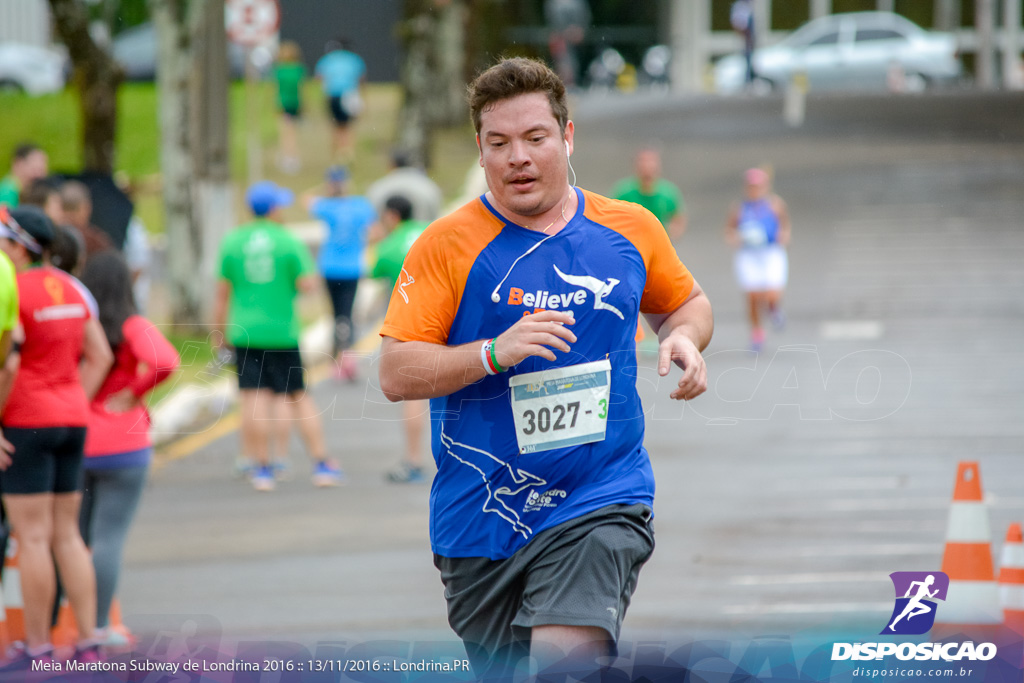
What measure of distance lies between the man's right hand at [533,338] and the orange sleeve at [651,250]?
0.39m

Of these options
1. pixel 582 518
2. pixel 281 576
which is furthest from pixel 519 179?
pixel 281 576

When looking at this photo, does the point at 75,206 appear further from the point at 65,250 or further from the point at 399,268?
the point at 399,268

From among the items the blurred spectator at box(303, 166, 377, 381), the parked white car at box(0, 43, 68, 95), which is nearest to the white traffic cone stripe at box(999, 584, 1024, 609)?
the blurred spectator at box(303, 166, 377, 381)

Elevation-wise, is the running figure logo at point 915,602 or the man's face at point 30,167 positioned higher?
the man's face at point 30,167

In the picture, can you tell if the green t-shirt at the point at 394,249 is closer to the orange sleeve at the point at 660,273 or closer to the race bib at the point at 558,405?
the orange sleeve at the point at 660,273

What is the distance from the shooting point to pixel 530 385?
3580 mm

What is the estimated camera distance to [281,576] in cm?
738

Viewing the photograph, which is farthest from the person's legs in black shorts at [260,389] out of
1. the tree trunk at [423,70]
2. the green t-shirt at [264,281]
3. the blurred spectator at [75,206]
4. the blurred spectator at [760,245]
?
the tree trunk at [423,70]

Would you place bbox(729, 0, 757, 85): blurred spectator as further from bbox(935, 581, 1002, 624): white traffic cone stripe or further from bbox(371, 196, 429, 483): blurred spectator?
bbox(935, 581, 1002, 624): white traffic cone stripe

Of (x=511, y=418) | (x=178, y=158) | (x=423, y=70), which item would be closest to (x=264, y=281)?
(x=511, y=418)

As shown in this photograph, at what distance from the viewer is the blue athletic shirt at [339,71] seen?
1902 cm

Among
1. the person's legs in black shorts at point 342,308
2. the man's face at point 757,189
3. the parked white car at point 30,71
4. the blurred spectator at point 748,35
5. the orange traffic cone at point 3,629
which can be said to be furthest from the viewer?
the parked white car at point 30,71

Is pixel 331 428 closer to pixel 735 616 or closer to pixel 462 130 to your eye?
pixel 735 616

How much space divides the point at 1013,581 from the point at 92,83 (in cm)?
1275
